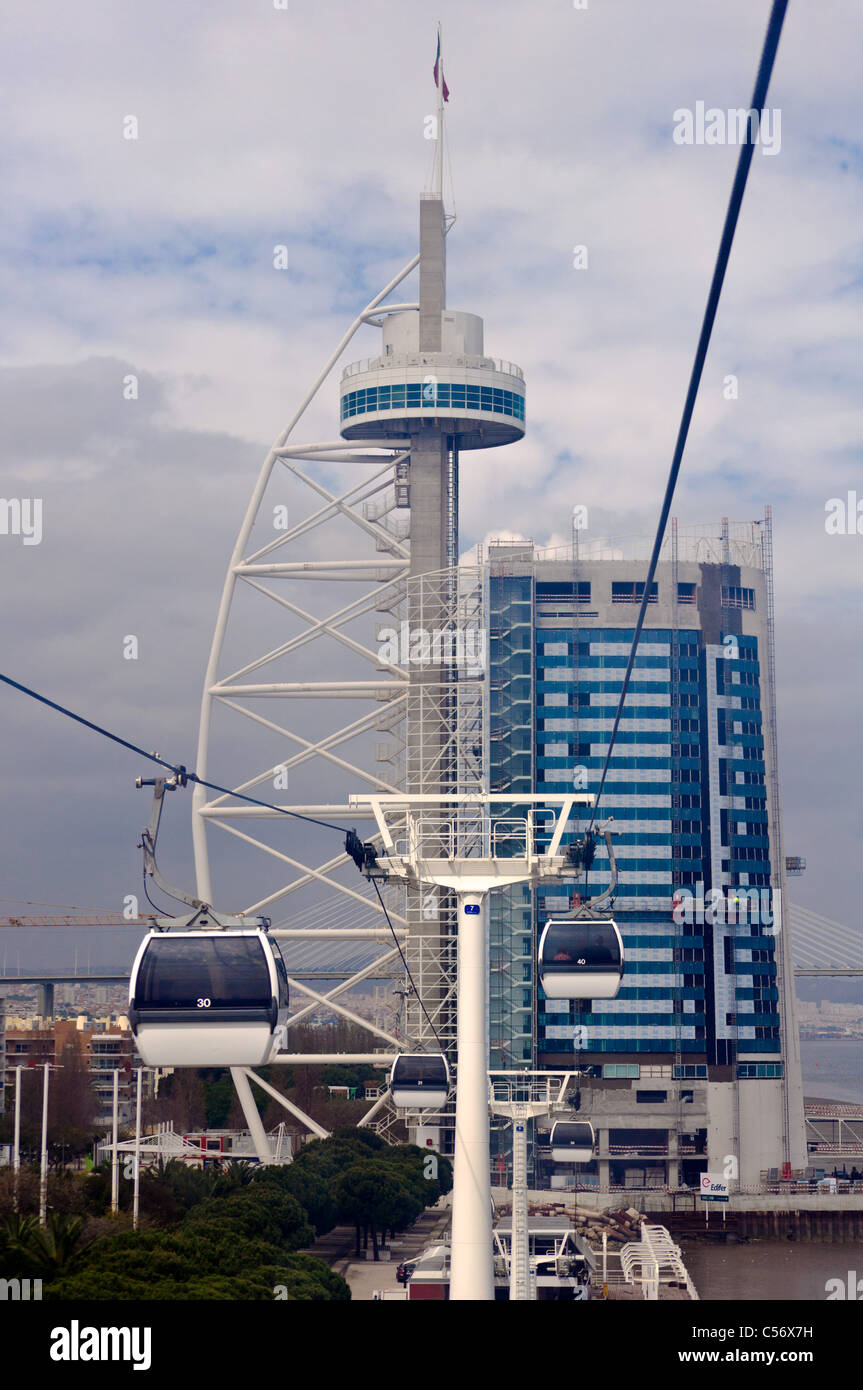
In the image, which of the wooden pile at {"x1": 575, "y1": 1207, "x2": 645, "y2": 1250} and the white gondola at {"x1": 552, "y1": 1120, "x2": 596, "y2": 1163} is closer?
the white gondola at {"x1": 552, "y1": 1120, "x2": 596, "y2": 1163}

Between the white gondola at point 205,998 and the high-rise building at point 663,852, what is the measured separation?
334ft

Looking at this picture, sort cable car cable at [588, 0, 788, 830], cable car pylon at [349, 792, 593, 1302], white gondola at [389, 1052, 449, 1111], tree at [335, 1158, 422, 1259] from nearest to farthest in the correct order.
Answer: cable car cable at [588, 0, 788, 830] → cable car pylon at [349, 792, 593, 1302] → white gondola at [389, 1052, 449, 1111] → tree at [335, 1158, 422, 1259]

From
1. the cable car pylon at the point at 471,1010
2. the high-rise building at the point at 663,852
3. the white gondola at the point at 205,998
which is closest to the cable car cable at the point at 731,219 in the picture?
the white gondola at the point at 205,998

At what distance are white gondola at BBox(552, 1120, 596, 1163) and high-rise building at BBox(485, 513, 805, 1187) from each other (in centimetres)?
6408

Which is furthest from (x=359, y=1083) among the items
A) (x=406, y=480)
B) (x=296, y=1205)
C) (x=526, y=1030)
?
(x=296, y=1205)

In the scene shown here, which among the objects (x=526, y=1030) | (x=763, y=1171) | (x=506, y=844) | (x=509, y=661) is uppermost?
(x=509, y=661)

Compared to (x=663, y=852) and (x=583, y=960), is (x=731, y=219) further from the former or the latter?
(x=663, y=852)

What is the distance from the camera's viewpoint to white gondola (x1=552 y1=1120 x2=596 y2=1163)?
6297 centimetres

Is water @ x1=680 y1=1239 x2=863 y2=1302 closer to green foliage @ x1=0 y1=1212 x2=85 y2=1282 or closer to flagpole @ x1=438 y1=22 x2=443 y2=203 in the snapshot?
green foliage @ x1=0 y1=1212 x2=85 y2=1282

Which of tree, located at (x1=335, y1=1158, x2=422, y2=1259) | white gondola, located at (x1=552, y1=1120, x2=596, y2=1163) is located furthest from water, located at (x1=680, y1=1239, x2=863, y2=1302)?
white gondola, located at (x1=552, y1=1120, x2=596, y2=1163)

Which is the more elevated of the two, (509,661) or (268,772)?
(509,661)

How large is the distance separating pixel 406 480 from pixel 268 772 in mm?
26542
